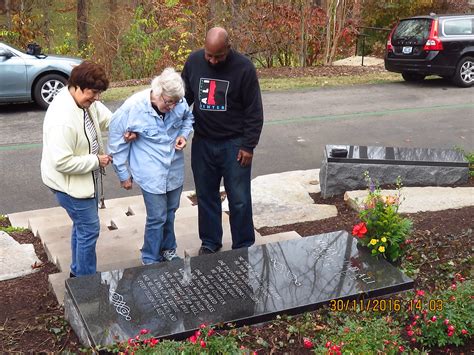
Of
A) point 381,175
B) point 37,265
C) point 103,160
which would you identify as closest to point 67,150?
point 103,160

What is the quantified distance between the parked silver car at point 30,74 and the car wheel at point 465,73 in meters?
8.44

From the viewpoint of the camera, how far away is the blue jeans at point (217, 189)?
5023mm

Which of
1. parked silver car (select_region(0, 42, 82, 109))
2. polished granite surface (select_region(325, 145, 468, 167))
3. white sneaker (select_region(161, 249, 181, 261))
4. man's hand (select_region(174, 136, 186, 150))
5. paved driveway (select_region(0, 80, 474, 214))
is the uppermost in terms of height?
man's hand (select_region(174, 136, 186, 150))

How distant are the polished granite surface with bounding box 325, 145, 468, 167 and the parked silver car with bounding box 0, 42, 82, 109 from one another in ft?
21.8

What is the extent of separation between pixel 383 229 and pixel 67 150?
225 cm

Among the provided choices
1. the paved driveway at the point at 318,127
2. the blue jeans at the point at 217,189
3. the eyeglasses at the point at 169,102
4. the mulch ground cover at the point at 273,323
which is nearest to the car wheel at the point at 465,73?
the paved driveway at the point at 318,127

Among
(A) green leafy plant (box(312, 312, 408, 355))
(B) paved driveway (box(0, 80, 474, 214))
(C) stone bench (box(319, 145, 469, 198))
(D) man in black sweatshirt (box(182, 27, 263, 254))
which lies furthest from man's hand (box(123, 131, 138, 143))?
(B) paved driveway (box(0, 80, 474, 214))

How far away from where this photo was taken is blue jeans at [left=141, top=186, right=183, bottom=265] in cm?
481

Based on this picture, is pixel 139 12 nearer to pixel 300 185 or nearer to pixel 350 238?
pixel 300 185

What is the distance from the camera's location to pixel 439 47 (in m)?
14.2

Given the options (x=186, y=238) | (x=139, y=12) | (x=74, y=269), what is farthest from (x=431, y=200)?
(x=139, y=12)

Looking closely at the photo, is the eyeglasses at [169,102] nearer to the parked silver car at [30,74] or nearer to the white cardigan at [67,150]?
the white cardigan at [67,150]

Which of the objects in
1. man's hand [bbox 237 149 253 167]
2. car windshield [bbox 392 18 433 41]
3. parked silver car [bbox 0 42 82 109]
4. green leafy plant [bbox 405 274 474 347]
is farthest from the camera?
car windshield [bbox 392 18 433 41]

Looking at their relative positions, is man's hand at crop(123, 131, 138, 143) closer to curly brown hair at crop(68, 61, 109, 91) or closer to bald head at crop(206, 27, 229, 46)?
curly brown hair at crop(68, 61, 109, 91)
